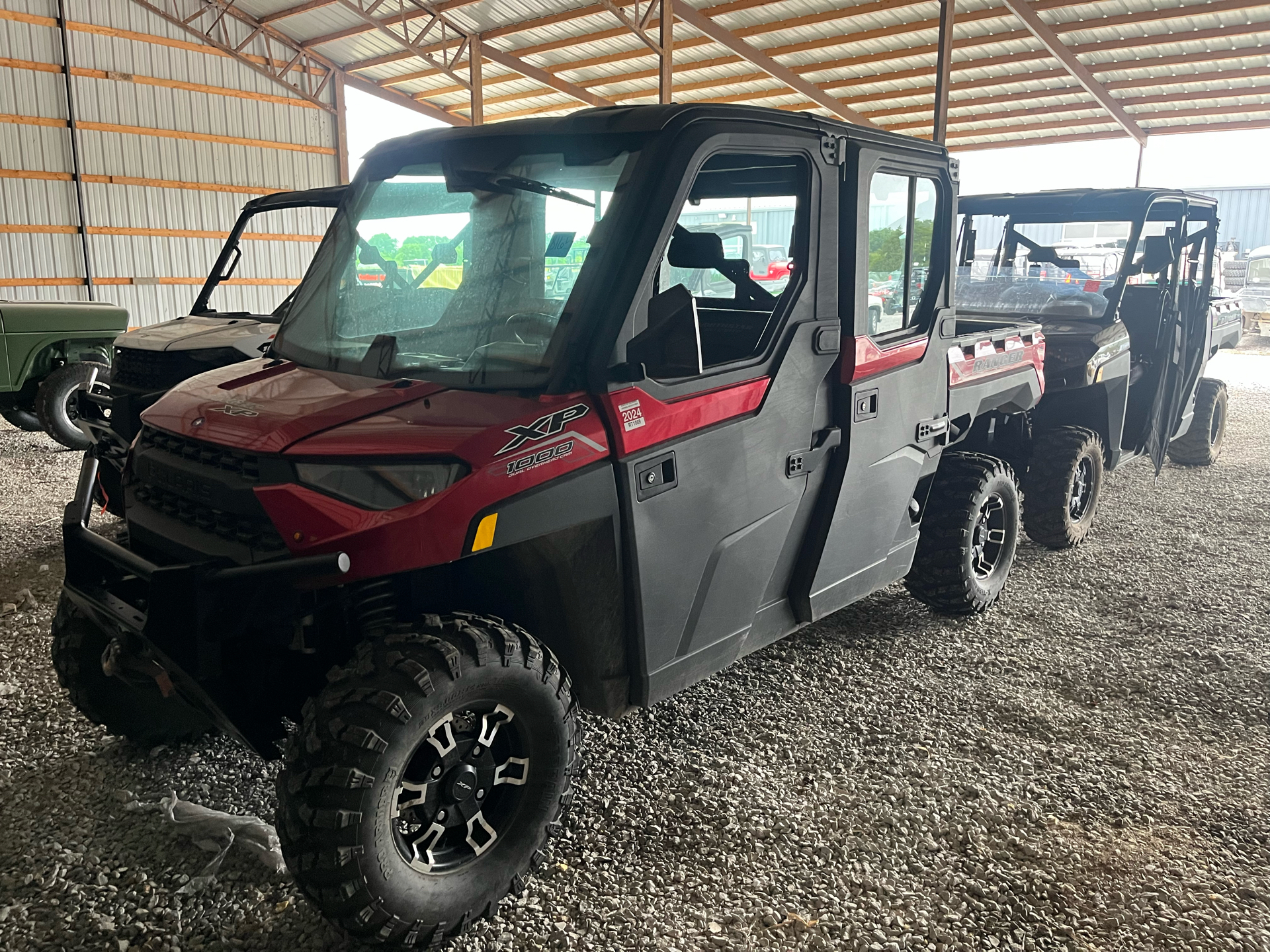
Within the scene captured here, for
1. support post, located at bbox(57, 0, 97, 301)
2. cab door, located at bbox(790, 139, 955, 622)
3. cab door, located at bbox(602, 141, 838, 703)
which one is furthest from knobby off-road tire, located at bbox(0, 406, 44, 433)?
cab door, located at bbox(790, 139, 955, 622)

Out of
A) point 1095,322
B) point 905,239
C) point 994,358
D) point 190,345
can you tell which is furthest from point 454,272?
point 1095,322

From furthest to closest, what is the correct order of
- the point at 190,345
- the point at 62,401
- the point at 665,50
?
the point at 665,50, the point at 62,401, the point at 190,345

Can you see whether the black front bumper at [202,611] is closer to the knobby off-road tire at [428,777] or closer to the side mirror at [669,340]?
the knobby off-road tire at [428,777]

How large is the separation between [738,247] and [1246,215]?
32.0 meters

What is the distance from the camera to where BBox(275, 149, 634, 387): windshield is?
8.52 feet

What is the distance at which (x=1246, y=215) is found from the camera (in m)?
28.8

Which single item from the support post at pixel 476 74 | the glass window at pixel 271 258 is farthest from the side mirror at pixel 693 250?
the glass window at pixel 271 258

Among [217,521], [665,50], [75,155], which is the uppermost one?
[665,50]

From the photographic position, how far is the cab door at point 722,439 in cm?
262

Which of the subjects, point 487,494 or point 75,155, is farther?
point 75,155

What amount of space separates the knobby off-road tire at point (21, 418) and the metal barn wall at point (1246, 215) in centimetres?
3092

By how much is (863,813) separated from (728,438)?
49.1 inches

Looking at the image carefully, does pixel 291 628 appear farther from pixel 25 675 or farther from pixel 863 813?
pixel 25 675

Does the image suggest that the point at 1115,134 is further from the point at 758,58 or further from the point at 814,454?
the point at 814,454
